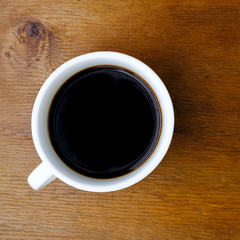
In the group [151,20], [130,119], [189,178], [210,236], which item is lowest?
[210,236]

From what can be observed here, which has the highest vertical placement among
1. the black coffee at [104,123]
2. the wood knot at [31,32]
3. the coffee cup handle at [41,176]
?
the wood knot at [31,32]

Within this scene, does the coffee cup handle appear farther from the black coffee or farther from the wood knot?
the wood knot

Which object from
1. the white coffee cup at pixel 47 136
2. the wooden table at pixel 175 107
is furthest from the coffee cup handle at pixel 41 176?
the wooden table at pixel 175 107

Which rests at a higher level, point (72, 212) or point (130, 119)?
point (130, 119)

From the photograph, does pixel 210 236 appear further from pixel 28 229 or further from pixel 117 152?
pixel 28 229

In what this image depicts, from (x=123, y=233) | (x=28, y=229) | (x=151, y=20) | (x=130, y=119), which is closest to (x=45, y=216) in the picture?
(x=28, y=229)

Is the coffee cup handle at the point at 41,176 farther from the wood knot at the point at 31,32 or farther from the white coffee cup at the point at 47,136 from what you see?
the wood knot at the point at 31,32
